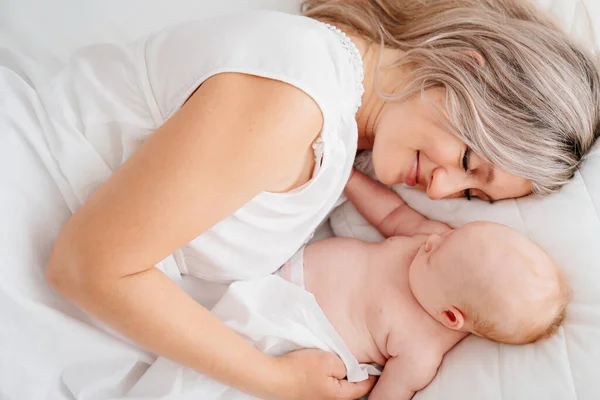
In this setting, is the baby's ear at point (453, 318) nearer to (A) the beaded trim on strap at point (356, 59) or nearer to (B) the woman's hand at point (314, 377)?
(B) the woman's hand at point (314, 377)

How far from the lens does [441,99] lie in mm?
1050

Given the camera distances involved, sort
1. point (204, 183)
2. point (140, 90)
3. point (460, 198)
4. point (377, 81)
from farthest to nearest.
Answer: point (460, 198) → point (377, 81) → point (140, 90) → point (204, 183)

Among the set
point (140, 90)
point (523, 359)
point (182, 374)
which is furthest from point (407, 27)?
point (182, 374)

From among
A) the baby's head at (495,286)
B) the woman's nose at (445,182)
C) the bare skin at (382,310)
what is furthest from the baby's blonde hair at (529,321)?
the woman's nose at (445,182)

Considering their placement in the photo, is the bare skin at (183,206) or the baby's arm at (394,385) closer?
the bare skin at (183,206)

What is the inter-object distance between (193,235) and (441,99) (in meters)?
0.51

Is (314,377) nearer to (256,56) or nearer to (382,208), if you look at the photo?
(382,208)

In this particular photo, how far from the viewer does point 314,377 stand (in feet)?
3.57

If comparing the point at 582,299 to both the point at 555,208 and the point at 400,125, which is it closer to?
the point at 555,208

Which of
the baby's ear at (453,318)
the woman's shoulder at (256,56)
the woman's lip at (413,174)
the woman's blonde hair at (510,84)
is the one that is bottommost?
the baby's ear at (453,318)

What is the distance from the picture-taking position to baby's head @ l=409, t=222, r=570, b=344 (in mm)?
1006

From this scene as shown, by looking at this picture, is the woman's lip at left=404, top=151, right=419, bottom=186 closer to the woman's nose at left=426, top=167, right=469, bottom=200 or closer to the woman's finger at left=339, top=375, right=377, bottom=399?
the woman's nose at left=426, top=167, right=469, bottom=200

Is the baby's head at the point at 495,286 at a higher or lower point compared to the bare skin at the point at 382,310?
higher

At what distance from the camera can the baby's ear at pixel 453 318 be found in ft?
3.51
